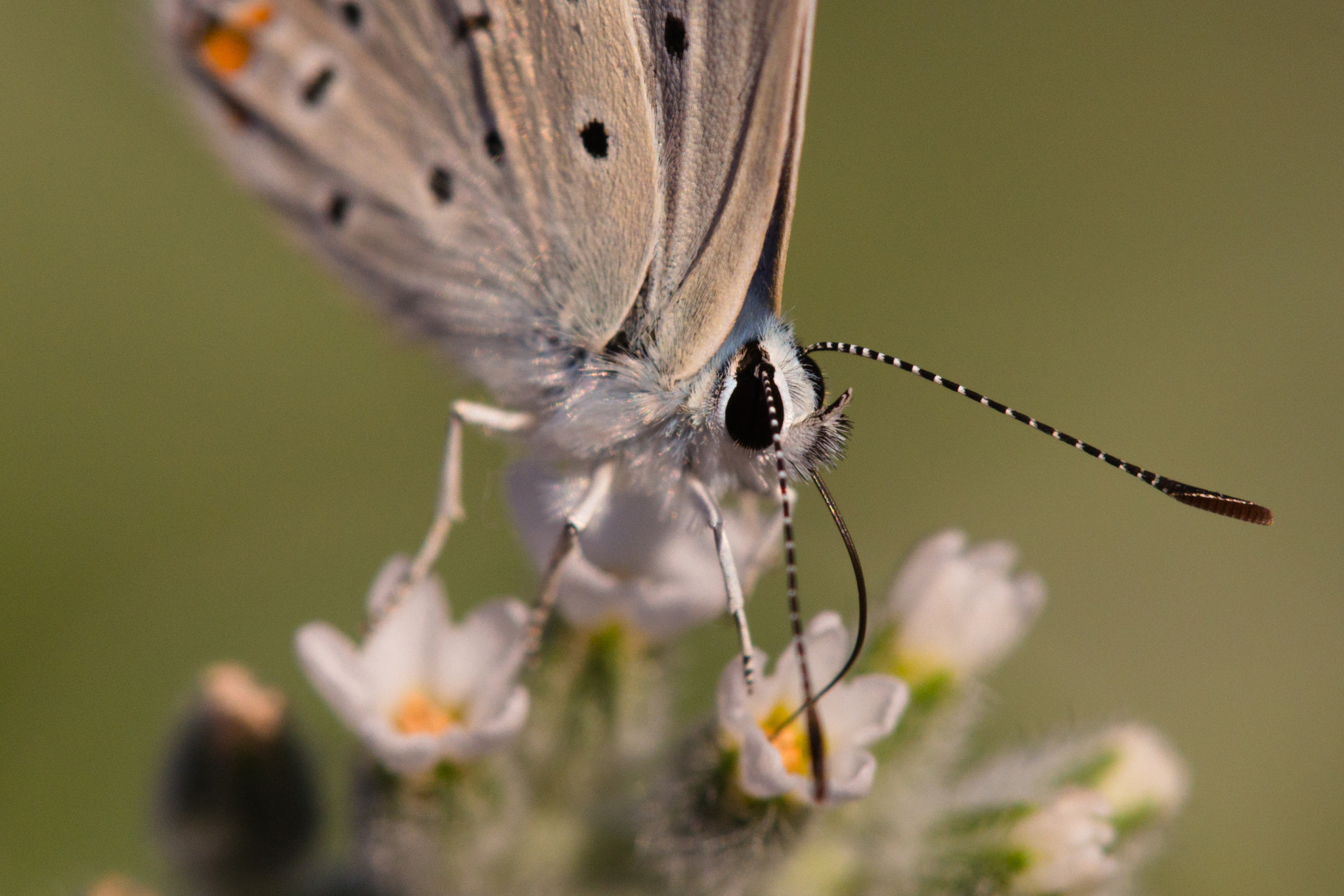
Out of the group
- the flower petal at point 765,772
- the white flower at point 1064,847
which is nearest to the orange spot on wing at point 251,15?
the flower petal at point 765,772

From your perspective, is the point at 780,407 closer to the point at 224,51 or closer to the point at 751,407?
the point at 751,407

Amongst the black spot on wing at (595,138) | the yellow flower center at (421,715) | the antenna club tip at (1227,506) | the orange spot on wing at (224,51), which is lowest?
the yellow flower center at (421,715)

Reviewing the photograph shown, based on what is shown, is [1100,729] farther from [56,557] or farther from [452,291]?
[56,557]

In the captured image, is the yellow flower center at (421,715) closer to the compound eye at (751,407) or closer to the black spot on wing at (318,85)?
the compound eye at (751,407)

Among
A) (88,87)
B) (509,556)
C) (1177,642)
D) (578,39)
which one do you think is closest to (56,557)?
(509,556)

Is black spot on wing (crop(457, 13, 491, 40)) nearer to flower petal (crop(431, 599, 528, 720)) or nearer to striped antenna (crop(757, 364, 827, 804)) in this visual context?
striped antenna (crop(757, 364, 827, 804))

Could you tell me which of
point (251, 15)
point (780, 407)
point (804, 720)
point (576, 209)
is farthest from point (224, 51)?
point (804, 720)
